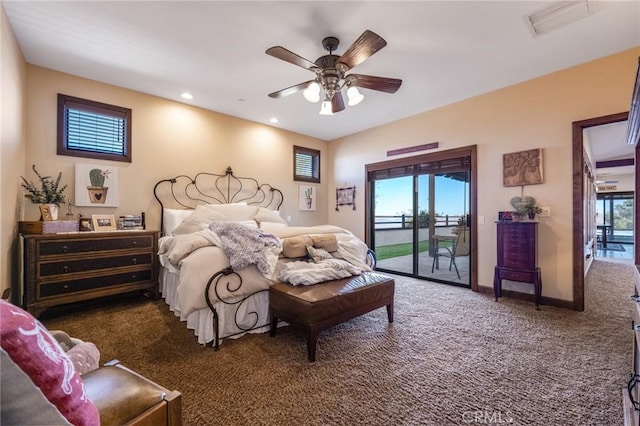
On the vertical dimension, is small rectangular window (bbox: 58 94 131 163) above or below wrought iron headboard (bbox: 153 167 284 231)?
above


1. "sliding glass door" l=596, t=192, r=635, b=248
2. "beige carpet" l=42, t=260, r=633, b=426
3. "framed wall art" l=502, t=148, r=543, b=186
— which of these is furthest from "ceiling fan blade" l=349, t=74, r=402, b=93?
"sliding glass door" l=596, t=192, r=635, b=248

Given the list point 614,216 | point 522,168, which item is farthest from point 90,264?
point 614,216

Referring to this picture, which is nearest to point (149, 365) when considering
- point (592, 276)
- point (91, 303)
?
point (91, 303)

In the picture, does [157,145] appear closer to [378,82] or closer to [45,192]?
[45,192]

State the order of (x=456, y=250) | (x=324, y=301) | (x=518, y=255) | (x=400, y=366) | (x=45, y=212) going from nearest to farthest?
(x=400, y=366) → (x=324, y=301) → (x=45, y=212) → (x=518, y=255) → (x=456, y=250)

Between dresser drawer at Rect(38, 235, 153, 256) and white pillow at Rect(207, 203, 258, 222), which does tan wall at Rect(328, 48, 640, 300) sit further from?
dresser drawer at Rect(38, 235, 153, 256)

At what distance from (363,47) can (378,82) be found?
2.11 ft

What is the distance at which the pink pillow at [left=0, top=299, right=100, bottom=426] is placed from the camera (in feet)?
1.73

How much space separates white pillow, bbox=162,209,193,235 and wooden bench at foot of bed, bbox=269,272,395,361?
7.19ft

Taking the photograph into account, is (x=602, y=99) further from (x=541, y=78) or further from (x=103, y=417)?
(x=103, y=417)

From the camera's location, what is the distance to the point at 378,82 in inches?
112

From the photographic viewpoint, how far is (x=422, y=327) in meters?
2.79

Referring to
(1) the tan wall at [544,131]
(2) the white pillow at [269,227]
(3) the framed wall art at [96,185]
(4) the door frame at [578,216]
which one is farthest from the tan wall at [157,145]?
(4) the door frame at [578,216]

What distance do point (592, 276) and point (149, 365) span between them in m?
6.99
